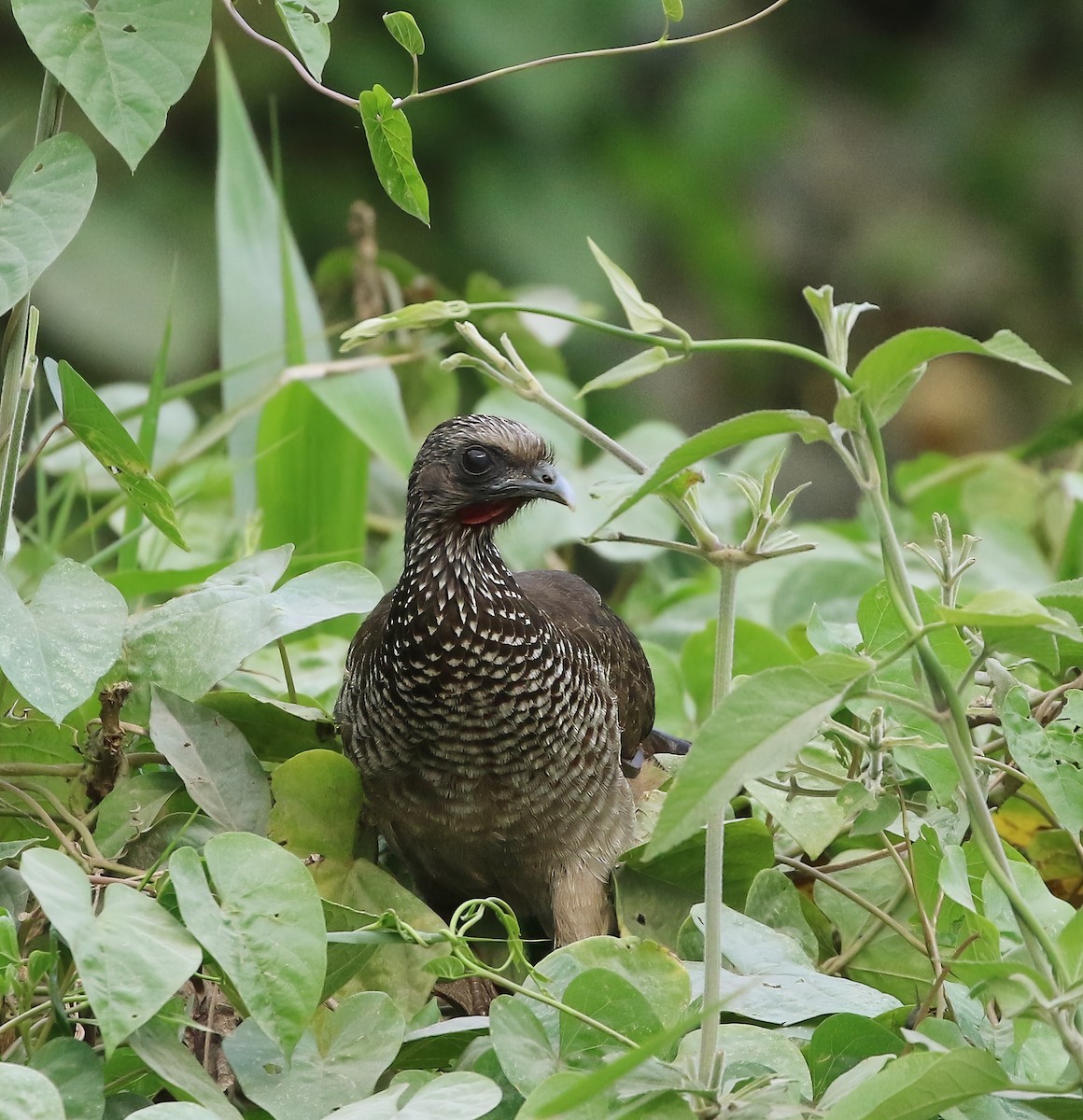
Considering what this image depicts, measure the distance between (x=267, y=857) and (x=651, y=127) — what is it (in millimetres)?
5228

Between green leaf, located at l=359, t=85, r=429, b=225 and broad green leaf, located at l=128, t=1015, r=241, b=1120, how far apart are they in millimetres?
709

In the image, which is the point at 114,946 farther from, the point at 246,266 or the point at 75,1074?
the point at 246,266

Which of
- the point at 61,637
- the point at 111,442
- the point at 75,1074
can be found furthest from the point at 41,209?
the point at 75,1074

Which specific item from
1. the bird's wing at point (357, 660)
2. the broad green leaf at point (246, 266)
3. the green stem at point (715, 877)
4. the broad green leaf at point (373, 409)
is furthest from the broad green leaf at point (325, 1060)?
the broad green leaf at point (246, 266)

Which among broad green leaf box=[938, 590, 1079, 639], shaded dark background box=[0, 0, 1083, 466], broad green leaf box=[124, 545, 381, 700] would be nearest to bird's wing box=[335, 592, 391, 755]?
broad green leaf box=[124, 545, 381, 700]

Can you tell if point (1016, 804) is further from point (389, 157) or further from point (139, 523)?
point (139, 523)

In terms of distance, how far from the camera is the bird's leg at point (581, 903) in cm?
186

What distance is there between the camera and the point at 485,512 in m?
2.09

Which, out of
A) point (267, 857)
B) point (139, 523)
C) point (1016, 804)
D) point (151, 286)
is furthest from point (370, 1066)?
point (151, 286)

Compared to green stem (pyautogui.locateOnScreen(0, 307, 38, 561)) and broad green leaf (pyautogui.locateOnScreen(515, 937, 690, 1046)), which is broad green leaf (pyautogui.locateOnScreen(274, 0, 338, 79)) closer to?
green stem (pyautogui.locateOnScreen(0, 307, 38, 561))

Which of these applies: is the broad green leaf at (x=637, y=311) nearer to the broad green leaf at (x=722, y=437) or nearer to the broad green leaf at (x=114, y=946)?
the broad green leaf at (x=722, y=437)

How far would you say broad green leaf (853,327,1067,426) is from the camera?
38.8 inches

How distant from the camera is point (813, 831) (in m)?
1.60

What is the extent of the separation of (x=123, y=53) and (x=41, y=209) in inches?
5.8
